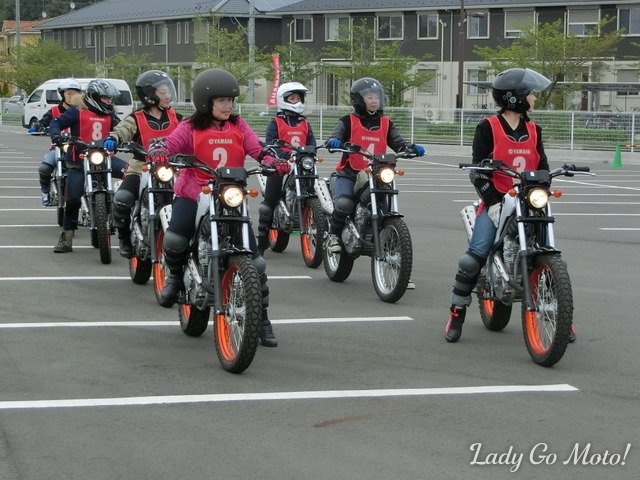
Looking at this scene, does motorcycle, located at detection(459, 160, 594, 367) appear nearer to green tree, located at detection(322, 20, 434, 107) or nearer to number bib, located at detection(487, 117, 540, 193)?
number bib, located at detection(487, 117, 540, 193)

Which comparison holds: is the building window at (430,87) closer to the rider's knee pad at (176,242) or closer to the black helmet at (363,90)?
the black helmet at (363,90)

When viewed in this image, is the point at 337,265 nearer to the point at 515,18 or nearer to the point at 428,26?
the point at 515,18

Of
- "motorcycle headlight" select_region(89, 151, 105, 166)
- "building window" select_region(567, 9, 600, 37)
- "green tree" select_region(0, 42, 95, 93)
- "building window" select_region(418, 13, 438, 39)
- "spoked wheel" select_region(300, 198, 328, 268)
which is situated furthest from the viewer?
"building window" select_region(418, 13, 438, 39)

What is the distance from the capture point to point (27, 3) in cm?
14262

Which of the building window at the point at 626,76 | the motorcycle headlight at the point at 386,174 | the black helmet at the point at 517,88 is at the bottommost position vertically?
the motorcycle headlight at the point at 386,174

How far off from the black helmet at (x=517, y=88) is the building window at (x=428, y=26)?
214ft

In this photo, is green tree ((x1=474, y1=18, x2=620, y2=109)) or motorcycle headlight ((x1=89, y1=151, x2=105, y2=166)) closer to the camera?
motorcycle headlight ((x1=89, y1=151, x2=105, y2=166))

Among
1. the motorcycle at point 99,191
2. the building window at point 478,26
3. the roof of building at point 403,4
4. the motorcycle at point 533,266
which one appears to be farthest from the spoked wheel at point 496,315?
the building window at point 478,26

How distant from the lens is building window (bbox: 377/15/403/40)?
7400 centimetres

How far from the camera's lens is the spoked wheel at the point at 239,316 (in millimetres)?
7312

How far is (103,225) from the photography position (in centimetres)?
1263

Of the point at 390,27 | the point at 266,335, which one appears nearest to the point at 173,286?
the point at 266,335

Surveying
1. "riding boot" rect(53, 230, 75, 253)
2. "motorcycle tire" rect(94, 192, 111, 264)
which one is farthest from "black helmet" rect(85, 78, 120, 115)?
"riding boot" rect(53, 230, 75, 253)

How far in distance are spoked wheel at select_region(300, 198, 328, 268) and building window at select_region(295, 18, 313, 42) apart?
220 ft
